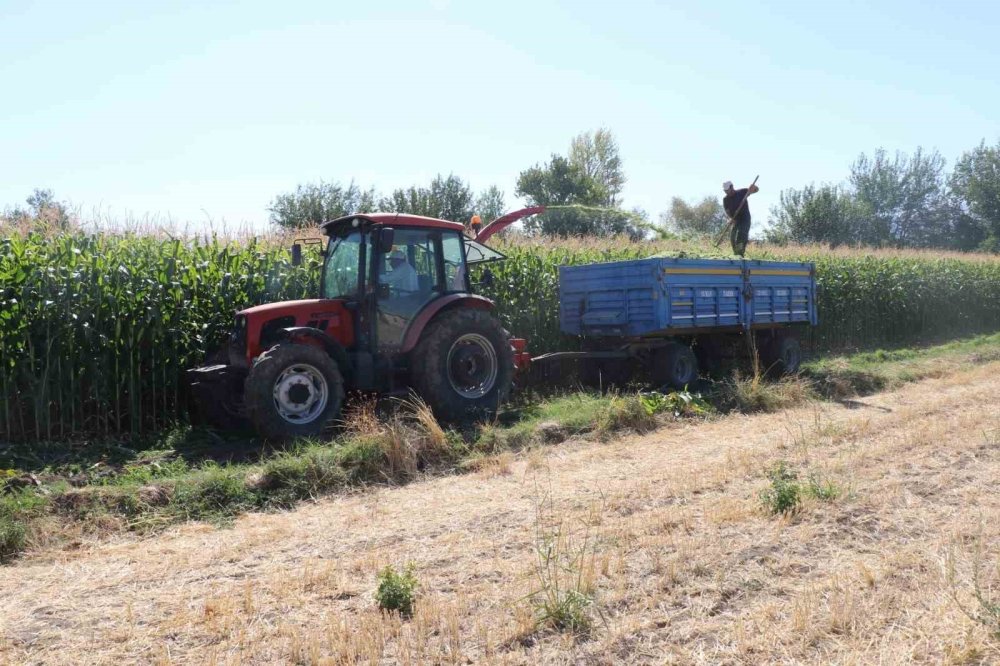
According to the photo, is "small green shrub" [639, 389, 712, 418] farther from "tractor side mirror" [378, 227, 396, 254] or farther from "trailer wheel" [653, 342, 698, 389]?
"tractor side mirror" [378, 227, 396, 254]

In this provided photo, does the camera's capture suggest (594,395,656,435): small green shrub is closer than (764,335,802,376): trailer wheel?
Yes

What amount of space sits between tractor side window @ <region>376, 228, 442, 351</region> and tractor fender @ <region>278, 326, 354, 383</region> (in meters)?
0.43

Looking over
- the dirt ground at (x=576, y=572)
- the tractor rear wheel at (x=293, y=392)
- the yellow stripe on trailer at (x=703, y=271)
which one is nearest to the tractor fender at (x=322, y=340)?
the tractor rear wheel at (x=293, y=392)

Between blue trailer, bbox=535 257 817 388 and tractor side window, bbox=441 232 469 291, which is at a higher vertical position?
tractor side window, bbox=441 232 469 291

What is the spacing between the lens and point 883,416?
30.0ft

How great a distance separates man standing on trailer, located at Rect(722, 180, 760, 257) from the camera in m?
13.0

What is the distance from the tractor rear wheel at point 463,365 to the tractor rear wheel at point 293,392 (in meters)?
0.97

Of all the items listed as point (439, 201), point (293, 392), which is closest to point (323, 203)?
point (439, 201)

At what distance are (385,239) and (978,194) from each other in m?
59.4

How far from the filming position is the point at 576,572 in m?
4.18

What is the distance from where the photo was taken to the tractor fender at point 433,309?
8.40m

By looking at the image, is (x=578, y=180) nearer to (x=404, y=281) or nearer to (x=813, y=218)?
(x=813, y=218)

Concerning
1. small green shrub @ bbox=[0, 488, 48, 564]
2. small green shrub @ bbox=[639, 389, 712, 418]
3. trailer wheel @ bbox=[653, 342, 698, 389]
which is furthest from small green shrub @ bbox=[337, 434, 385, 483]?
trailer wheel @ bbox=[653, 342, 698, 389]

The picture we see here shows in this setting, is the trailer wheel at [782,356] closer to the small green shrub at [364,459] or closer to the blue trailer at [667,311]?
the blue trailer at [667,311]
